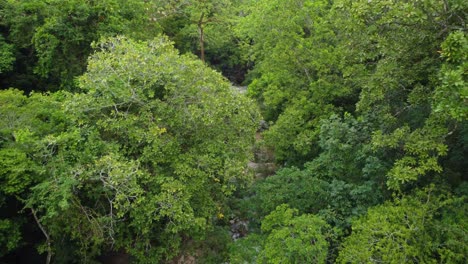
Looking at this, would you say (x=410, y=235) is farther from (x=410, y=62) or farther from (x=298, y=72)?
(x=298, y=72)

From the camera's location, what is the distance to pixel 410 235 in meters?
8.46

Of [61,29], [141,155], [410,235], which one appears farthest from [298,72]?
[61,29]

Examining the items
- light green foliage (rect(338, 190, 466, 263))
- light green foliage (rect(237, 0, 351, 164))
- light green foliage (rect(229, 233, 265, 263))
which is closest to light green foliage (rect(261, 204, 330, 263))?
light green foliage (rect(229, 233, 265, 263))

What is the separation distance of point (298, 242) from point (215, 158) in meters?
3.24

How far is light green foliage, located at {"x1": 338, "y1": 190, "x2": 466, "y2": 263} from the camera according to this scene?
26.8 ft

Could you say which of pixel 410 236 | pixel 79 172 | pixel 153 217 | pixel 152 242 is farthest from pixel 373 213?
pixel 79 172

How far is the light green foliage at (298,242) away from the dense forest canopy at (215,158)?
0.14 feet

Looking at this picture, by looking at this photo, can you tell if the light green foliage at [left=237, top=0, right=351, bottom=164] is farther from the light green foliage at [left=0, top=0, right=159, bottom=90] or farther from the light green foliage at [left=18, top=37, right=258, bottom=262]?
the light green foliage at [left=0, top=0, right=159, bottom=90]

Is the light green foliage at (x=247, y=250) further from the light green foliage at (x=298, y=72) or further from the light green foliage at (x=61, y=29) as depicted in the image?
the light green foliage at (x=61, y=29)

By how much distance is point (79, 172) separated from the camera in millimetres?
9055

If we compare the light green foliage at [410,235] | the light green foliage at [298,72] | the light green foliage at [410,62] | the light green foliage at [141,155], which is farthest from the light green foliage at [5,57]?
the light green foliage at [410,235]

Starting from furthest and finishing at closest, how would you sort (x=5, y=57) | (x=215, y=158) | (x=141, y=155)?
(x=5, y=57)
(x=215, y=158)
(x=141, y=155)

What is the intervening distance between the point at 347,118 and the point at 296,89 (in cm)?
367

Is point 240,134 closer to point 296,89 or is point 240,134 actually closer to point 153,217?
point 153,217
